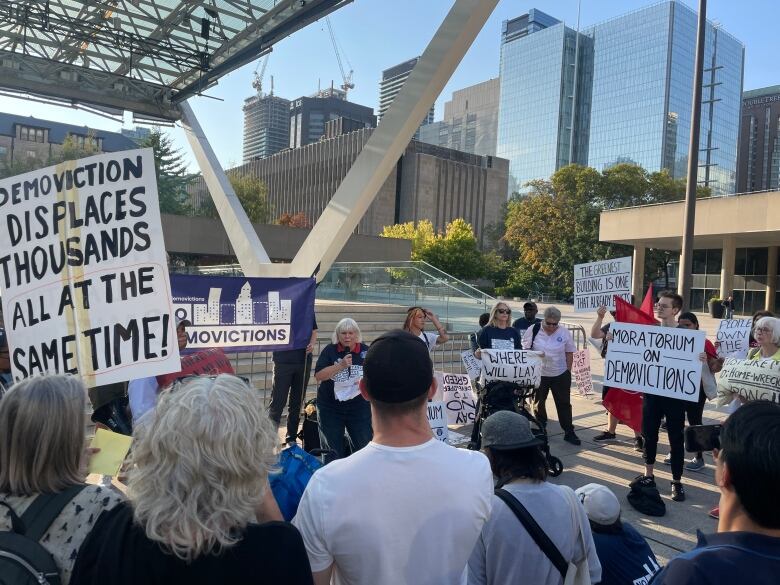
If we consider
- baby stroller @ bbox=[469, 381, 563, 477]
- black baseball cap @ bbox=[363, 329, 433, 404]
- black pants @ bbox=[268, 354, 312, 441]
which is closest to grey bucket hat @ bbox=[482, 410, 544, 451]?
black baseball cap @ bbox=[363, 329, 433, 404]

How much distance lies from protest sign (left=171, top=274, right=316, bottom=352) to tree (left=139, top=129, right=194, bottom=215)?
52099mm

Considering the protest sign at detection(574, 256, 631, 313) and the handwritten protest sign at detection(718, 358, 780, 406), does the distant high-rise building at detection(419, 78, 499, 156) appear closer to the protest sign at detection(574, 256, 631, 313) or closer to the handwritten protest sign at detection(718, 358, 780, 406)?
the protest sign at detection(574, 256, 631, 313)

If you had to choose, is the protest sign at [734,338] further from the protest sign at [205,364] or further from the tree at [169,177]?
the tree at [169,177]

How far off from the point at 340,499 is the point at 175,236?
38.2 m

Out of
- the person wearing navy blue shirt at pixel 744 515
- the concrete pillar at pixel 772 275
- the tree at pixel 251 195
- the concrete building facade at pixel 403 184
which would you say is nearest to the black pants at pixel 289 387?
the person wearing navy blue shirt at pixel 744 515

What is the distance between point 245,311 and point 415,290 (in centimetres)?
975

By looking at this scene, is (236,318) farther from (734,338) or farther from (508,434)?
(734,338)

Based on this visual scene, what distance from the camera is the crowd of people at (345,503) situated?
1.47m

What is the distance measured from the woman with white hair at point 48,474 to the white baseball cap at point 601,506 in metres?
1.86

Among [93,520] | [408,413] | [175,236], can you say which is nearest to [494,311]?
[408,413]

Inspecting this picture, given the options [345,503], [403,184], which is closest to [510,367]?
[345,503]

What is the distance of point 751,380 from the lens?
15.0ft

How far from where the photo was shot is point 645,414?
568cm

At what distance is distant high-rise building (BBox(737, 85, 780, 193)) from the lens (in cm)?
12388
